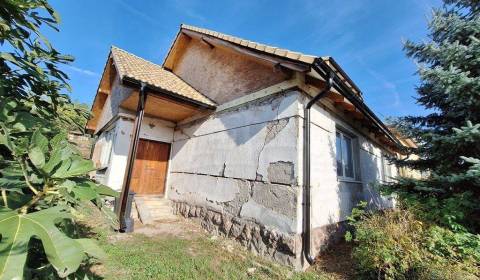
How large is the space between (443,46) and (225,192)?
5654 millimetres

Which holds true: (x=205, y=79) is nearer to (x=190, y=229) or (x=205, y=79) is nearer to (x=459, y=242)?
(x=190, y=229)

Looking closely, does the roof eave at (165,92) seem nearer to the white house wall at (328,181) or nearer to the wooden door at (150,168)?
the wooden door at (150,168)

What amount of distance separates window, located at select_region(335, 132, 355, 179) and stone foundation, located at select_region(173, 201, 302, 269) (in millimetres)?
2630

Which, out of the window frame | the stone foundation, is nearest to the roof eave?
the stone foundation

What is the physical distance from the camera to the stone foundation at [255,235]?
4016 mm

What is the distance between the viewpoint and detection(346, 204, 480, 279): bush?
9.84ft

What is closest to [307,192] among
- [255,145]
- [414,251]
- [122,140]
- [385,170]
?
[255,145]

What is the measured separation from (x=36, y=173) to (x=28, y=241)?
0.43 m

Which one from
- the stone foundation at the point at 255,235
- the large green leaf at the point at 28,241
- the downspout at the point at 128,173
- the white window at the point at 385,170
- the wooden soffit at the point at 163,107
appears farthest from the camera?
the white window at the point at 385,170

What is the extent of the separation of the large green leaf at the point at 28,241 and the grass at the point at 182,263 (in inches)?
120

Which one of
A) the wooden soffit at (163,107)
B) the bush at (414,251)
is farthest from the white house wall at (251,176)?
the bush at (414,251)

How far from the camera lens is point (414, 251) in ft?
10.6

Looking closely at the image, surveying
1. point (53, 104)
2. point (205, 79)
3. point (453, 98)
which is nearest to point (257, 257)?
point (53, 104)

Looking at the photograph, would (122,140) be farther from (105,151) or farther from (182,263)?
(182,263)
